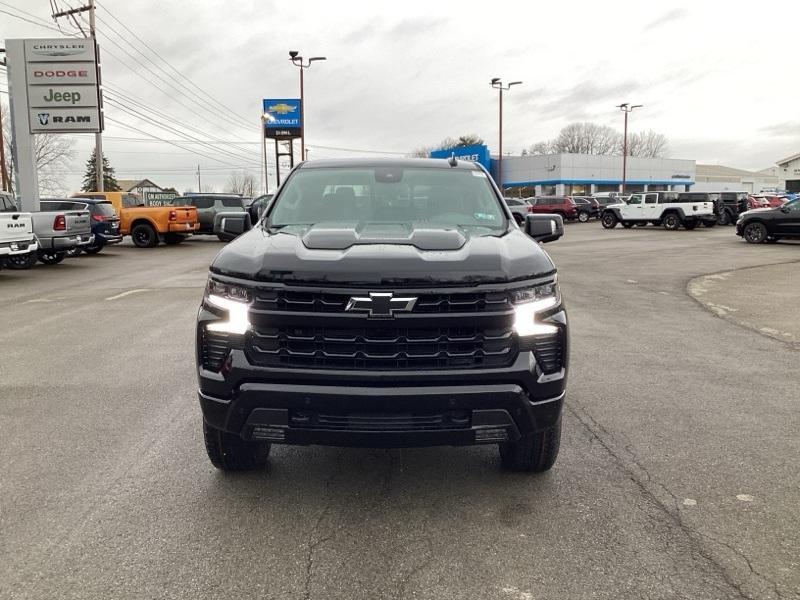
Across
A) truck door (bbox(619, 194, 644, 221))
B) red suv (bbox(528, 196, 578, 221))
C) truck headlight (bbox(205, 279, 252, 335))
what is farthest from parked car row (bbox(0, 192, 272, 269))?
red suv (bbox(528, 196, 578, 221))

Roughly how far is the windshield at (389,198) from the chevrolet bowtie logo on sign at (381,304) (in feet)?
3.86

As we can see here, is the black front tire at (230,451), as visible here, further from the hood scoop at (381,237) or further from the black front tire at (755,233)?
the black front tire at (755,233)

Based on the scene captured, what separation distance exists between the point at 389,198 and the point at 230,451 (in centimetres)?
200

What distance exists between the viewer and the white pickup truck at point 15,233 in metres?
13.4

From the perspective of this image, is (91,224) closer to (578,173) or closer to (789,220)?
(789,220)

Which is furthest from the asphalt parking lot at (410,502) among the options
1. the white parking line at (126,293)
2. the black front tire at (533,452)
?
the white parking line at (126,293)

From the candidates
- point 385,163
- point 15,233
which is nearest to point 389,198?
point 385,163

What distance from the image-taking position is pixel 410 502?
136 inches

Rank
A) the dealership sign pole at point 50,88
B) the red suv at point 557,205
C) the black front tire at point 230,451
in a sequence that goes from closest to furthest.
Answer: the black front tire at point 230,451 → the dealership sign pole at point 50,88 → the red suv at point 557,205

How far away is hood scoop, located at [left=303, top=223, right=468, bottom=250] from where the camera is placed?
3400 millimetres

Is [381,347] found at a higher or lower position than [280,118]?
lower

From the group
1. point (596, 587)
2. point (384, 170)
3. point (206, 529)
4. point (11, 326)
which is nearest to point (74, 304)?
point (11, 326)

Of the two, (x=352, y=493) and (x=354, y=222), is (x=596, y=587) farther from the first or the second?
(x=354, y=222)

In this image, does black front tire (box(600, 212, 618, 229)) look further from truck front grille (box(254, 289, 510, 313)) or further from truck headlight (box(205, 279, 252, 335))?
truck headlight (box(205, 279, 252, 335))
